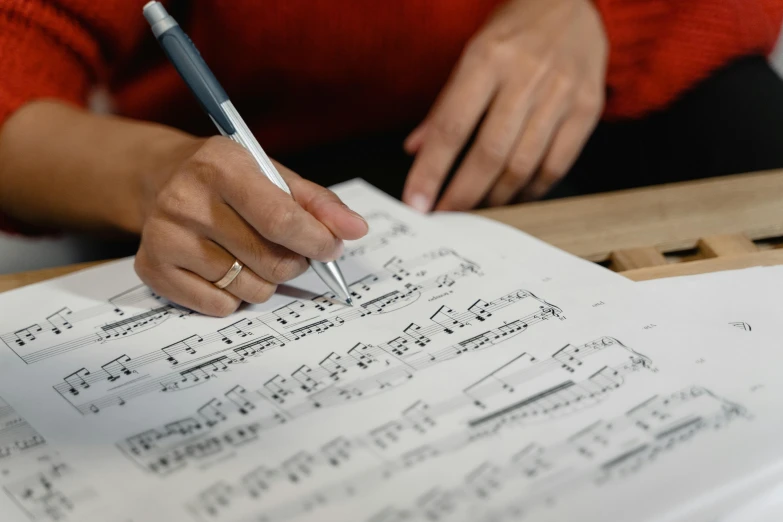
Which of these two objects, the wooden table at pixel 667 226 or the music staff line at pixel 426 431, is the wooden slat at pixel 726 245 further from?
the music staff line at pixel 426 431

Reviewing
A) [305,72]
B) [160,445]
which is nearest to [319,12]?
[305,72]

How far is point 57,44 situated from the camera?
654 mm

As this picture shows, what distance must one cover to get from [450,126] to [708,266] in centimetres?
25

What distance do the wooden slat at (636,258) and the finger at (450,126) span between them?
0.17 metres

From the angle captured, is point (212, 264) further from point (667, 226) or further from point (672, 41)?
point (672, 41)

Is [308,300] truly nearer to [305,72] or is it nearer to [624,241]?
[624,241]

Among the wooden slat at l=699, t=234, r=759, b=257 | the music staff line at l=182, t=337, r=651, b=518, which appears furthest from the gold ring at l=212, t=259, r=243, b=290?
the wooden slat at l=699, t=234, r=759, b=257

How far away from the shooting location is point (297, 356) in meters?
0.43

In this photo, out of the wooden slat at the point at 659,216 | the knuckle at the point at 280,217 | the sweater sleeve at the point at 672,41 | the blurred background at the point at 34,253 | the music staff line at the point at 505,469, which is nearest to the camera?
the music staff line at the point at 505,469

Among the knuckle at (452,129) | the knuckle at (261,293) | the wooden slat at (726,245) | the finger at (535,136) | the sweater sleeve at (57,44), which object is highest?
the sweater sleeve at (57,44)

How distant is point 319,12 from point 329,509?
1.86 ft

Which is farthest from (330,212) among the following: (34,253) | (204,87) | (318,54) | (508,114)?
(34,253)

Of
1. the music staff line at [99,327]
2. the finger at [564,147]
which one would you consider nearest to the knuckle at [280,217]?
the music staff line at [99,327]

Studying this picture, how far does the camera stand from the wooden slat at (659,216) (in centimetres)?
56
